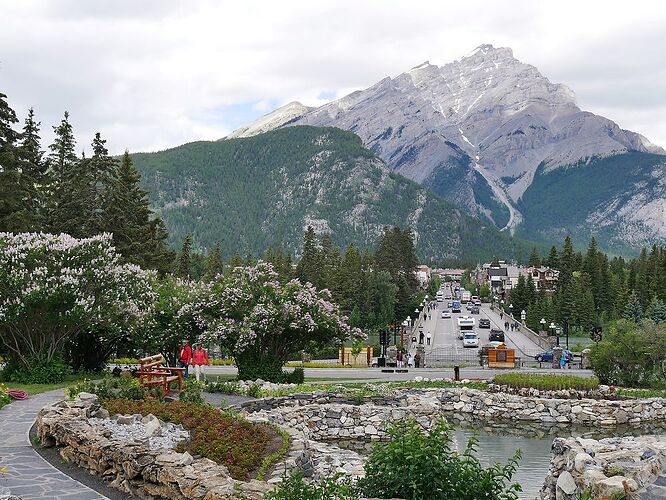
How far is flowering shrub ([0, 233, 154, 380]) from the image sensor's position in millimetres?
21312

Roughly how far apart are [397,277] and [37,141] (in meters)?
49.3

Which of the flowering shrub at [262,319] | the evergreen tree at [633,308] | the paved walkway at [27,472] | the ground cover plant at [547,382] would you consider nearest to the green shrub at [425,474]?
the paved walkway at [27,472]

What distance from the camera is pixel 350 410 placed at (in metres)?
23.4

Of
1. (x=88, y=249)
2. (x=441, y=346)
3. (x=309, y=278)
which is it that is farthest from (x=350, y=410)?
(x=309, y=278)

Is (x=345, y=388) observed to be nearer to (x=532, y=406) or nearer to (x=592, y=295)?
(x=532, y=406)

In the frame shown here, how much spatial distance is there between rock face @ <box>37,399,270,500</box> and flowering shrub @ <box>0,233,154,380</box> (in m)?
9.02

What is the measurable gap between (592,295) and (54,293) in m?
79.1

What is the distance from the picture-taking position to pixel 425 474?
8.38 metres

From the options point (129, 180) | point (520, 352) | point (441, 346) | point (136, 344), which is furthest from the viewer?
point (441, 346)

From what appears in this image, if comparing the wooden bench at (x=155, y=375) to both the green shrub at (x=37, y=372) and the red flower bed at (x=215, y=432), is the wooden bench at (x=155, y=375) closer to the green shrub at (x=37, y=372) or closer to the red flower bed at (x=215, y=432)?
the red flower bed at (x=215, y=432)

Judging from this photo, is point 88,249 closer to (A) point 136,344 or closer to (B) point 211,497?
(A) point 136,344

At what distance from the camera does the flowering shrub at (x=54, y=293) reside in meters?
21.3

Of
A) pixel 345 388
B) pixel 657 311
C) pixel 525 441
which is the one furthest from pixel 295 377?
pixel 657 311

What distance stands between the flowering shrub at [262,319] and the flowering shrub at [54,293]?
3191mm
